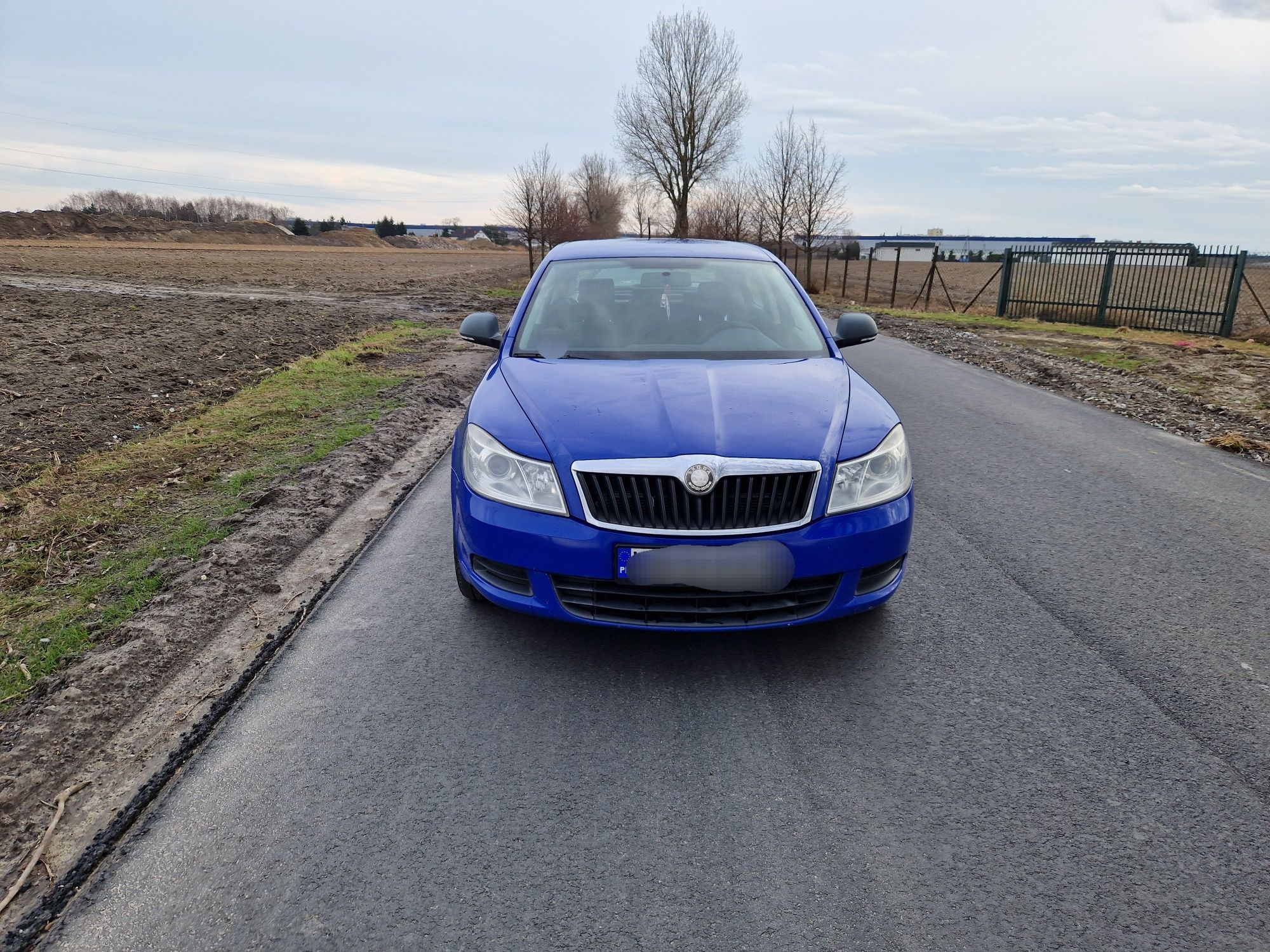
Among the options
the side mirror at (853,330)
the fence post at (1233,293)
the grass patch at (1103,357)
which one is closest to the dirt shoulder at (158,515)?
the side mirror at (853,330)

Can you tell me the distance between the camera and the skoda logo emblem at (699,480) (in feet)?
9.87

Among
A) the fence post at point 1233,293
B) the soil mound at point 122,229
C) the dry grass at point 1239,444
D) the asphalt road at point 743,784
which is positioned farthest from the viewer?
the soil mound at point 122,229

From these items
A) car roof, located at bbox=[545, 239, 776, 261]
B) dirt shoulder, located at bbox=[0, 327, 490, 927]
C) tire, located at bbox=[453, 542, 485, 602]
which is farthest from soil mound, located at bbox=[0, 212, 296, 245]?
tire, located at bbox=[453, 542, 485, 602]

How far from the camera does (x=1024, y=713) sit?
120 inches

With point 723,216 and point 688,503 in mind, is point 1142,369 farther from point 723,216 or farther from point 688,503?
point 723,216

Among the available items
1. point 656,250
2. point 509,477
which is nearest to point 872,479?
point 509,477

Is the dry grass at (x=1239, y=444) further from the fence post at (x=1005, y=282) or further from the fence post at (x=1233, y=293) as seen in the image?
the fence post at (x=1005, y=282)

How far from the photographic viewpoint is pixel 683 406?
3471mm

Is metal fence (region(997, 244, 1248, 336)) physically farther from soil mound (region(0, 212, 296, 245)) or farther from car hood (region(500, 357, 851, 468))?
soil mound (region(0, 212, 296, 245))

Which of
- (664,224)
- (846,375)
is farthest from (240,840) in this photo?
(664,224)

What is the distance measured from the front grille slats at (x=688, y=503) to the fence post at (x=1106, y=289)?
799 inches

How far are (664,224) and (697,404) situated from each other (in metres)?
54.0

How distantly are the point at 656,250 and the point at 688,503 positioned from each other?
2832mm

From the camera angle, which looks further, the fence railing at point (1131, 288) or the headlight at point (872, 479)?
the fence railing at point (1131, 288)
